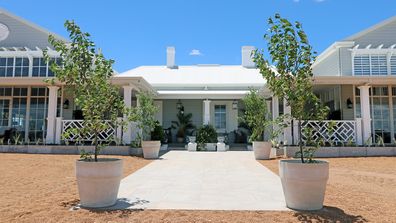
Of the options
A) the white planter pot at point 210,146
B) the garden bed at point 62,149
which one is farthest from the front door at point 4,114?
the white planter pot at point 210,146

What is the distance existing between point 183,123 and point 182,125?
0.14 m

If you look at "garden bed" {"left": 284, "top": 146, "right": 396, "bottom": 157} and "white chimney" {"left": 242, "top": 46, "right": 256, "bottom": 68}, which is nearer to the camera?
"garden bed" {"left": 284, "top": 146, "right": 396, "bottom": 157}

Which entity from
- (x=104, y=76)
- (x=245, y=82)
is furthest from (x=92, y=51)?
(x=245, y=82)

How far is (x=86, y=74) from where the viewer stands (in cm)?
525

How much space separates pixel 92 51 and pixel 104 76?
479 millimetres

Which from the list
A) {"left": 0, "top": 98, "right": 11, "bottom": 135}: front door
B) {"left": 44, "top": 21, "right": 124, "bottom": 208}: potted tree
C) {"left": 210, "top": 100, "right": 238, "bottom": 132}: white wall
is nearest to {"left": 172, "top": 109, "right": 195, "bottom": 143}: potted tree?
{"left": 210, "top": 100, "right": 238, "bottom": 132}: white wall

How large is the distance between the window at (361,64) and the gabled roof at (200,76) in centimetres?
510

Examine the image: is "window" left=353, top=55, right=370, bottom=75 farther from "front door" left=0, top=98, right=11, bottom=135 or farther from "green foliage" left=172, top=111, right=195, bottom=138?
"front door" left=0, top=98, right=11, bottom=135

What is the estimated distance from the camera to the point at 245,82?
1864cm

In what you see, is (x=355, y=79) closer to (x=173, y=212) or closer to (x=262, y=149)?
(x=262, y=149)

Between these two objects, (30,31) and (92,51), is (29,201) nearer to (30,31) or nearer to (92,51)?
(92,51)

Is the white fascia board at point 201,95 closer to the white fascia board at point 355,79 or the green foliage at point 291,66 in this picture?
the white fascia board at point 355,79

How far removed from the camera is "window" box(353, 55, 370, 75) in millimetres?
15852

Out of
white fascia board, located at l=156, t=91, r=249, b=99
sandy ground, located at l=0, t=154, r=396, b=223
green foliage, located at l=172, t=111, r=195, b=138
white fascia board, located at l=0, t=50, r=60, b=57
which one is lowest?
sandy ground, located at l=0, t=154, r=396, b=223
